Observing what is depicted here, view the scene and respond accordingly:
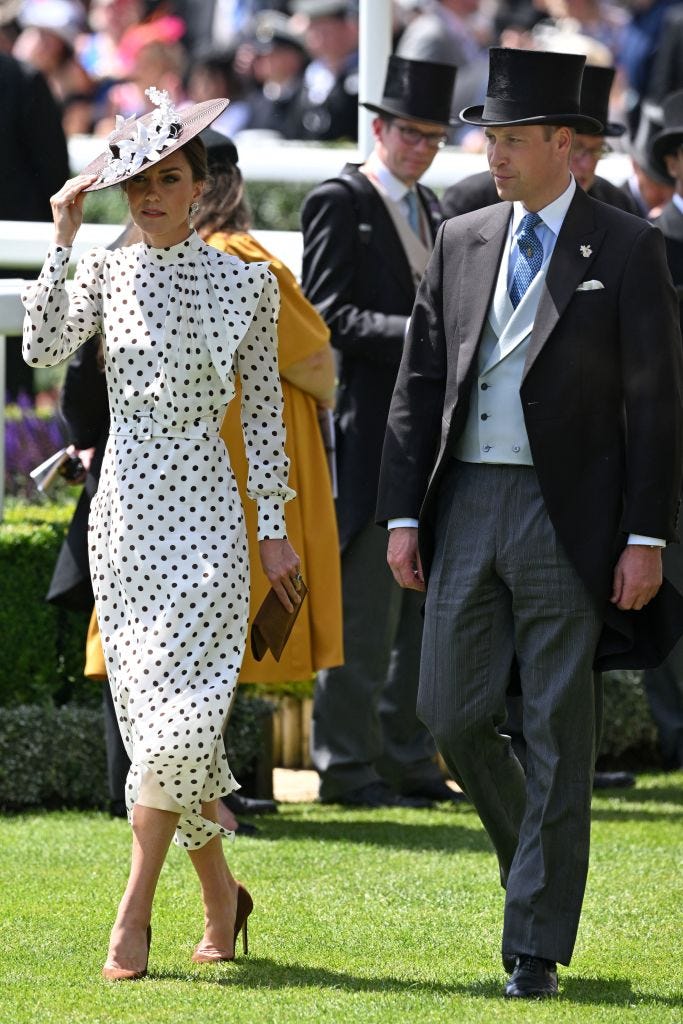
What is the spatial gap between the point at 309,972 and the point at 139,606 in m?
0.96

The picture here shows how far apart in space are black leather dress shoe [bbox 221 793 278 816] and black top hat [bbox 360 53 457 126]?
95.3 inches

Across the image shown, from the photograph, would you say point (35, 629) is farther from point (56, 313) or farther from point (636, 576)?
point (636, 576)

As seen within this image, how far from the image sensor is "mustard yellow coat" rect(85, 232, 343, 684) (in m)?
6.61

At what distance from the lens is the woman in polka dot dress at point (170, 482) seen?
193 inches

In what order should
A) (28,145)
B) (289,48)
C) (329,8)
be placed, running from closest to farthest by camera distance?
(28,145) → (329,8) → (289,48)

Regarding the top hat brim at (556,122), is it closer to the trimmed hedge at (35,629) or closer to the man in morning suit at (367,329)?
the man in morning suit at (367,329)

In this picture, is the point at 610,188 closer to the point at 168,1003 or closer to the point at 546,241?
the point at 546,241

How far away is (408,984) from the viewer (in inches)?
194

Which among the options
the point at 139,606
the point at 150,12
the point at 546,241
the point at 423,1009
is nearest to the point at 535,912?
the point at 423,1009

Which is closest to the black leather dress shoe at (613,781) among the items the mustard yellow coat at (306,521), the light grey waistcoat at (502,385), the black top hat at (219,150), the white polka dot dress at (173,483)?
the mustard yellow coat at (306,521)

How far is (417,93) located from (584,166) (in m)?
0.63

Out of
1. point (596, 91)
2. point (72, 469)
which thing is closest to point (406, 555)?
point (72, 469)

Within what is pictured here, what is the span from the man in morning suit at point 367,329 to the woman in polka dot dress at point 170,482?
2074 millimetres

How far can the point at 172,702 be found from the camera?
4.89 m
